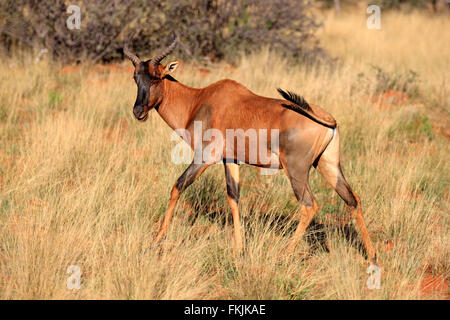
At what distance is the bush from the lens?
40.6 feet

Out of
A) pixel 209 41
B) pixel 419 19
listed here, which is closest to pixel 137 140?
pixel 209 41

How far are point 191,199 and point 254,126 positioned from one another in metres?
1.69

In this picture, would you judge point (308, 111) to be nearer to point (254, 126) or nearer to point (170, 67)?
point (254, 126)

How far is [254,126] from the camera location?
18.5ft

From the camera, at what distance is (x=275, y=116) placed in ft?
18.3

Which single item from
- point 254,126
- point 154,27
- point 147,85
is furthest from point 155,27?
point 254,126

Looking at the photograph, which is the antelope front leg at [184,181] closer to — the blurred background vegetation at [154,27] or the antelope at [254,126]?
the antelope at [254,126]

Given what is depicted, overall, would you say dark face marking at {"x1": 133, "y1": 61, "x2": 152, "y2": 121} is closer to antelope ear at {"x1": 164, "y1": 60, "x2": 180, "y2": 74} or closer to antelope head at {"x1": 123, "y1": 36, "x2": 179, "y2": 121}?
antelope head at {"x1": 123, "y1": 36, "x2": 179, "y2": 121}

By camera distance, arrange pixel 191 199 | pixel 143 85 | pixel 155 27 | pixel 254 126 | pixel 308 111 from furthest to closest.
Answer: pixel 155 27 → pixel 191 199 → pixel 143 85 → pixel 254 126 → pixel 308 111

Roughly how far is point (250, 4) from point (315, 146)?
9.14 m

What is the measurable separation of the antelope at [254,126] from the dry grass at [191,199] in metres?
0.35

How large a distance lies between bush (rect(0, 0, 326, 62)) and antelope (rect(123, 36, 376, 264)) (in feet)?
20.6

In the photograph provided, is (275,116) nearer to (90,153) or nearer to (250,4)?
(90,153)

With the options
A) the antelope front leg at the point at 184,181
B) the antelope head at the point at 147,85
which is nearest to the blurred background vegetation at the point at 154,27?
the antelope head at the point at 147,85
